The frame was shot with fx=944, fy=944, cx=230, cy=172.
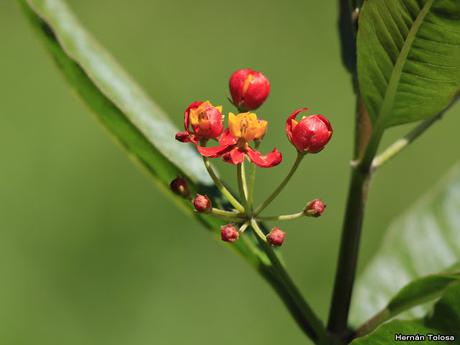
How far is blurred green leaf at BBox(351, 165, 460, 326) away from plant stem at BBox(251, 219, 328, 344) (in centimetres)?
19

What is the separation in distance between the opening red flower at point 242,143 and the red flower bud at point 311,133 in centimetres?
3

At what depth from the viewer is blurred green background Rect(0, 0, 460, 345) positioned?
3.03m

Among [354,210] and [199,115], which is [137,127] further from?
[354,210]

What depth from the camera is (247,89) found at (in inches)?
39.8

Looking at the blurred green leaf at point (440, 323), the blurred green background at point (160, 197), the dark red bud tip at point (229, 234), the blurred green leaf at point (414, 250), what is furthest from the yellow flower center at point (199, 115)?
the blurred green background at point (160, 197)

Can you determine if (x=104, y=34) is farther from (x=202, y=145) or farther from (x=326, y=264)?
(x=202, y=145)

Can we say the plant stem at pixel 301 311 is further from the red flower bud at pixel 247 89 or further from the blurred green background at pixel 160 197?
the blurred green background at pixel 160 197

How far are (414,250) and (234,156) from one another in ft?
1.68

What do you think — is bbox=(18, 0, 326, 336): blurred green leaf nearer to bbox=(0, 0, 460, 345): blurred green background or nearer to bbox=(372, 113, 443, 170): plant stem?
bbox=(372, 113, 443, 170): plant stem

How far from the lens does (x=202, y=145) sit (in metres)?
0.98

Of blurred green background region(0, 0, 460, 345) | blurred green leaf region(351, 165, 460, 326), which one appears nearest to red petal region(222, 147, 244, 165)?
blurred green leaf region(351, 165, 460, 326)

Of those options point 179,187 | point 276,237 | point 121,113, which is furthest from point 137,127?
point 276,237

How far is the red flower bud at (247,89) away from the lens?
1.01 m

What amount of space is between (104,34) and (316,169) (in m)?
1.26
